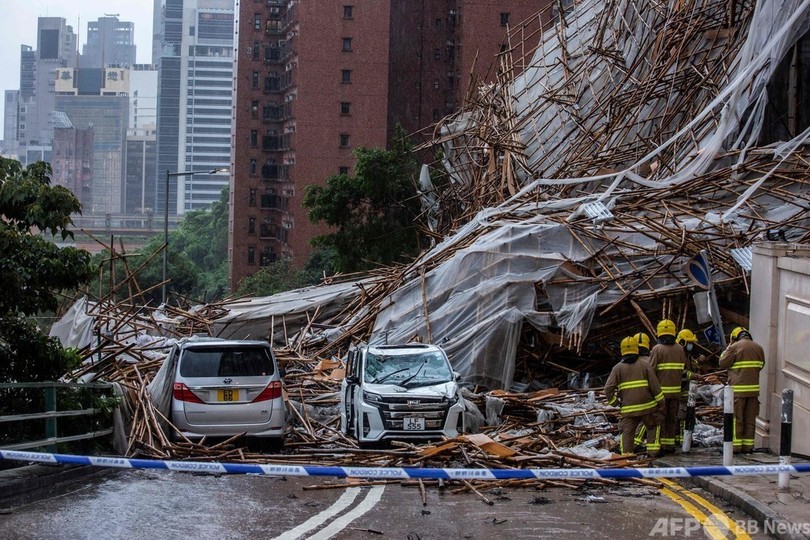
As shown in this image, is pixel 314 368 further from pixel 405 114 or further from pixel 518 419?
pixel 405 114

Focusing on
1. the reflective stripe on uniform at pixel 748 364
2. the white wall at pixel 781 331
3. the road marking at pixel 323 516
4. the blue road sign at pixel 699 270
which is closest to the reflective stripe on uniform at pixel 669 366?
the reflective stripe on uniform at pixel 748 364

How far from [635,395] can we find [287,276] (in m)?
68.5

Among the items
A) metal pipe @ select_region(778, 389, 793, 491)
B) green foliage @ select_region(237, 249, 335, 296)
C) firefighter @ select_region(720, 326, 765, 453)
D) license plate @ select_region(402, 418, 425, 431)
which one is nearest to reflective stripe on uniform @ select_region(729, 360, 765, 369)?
firefighter @ select_region(720, 326, 765, 453)

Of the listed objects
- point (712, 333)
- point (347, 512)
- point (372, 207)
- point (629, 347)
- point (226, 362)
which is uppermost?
point (372, 207)

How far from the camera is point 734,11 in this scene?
2873 centimetres

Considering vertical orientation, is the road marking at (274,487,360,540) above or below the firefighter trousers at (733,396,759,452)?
below

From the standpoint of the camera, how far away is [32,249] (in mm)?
11797

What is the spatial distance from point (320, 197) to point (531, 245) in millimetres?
29858

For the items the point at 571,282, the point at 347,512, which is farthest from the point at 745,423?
the point at 571,282

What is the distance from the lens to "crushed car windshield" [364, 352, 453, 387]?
16094 millimetres

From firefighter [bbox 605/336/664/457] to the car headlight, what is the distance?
3.31 m

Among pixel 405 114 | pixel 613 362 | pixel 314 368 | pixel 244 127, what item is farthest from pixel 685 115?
pixel 244 127

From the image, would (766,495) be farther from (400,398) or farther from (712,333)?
(712,333)

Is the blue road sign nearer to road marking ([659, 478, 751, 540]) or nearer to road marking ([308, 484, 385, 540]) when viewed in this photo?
road marking ([659, 478, 751, 540])
